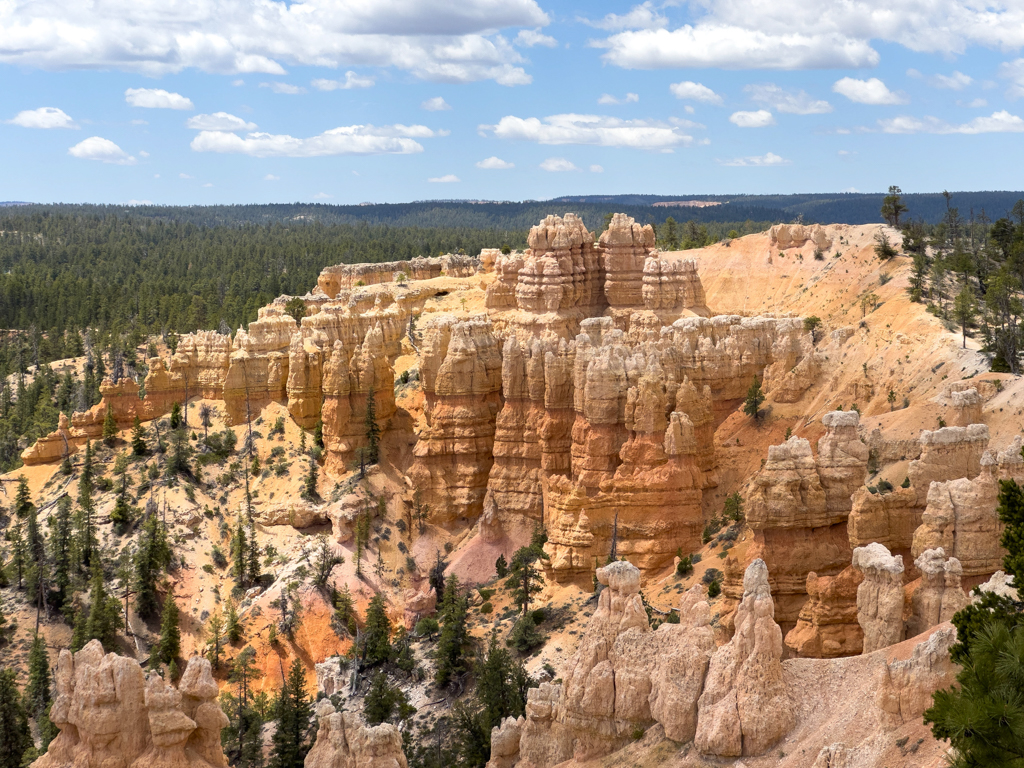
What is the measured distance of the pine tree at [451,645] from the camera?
203 ft

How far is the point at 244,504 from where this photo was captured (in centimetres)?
8281

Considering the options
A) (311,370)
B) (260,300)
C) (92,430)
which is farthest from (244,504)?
(260,300)

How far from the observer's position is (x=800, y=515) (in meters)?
49.7

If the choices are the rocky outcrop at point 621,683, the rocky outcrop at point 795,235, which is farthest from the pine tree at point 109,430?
the rocky outcrop at point 621,683

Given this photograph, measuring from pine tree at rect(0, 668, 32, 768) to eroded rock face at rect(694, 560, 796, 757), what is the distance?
37.4 meters

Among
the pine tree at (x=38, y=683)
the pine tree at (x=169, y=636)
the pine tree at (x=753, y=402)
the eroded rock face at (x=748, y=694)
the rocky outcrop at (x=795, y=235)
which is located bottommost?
the pine tree at (x=38, y=683)

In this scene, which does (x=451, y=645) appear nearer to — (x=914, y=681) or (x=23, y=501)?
(x=914, y=681)

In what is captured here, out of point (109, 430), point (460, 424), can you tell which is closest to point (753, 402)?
point (460, 424)

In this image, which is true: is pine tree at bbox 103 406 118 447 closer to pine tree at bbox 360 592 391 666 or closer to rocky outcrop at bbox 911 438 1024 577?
pine tree at bbox 360 592 391 666

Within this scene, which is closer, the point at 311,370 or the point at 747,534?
the point at 747,534

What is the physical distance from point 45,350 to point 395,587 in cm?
9934

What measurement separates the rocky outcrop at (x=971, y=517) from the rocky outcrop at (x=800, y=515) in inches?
226

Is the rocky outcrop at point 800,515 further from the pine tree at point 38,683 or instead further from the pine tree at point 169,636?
the pine tree at point 38,683

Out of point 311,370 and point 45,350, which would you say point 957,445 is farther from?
point 45,350
